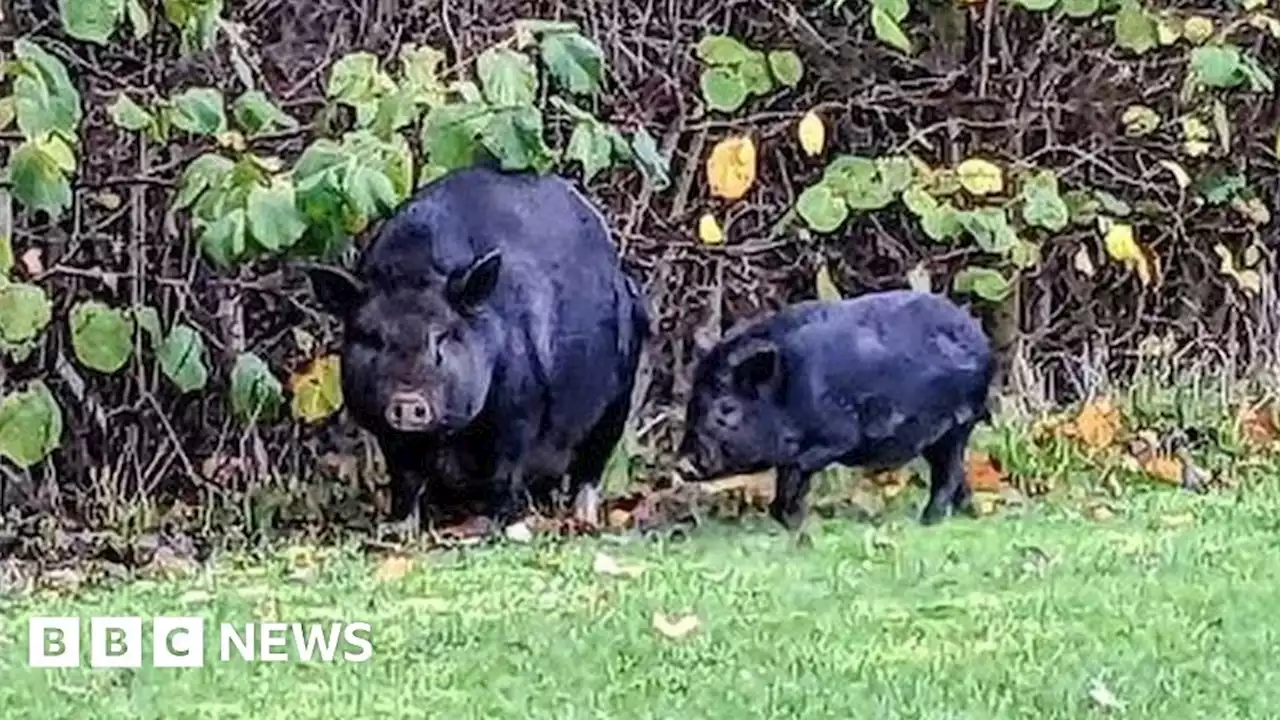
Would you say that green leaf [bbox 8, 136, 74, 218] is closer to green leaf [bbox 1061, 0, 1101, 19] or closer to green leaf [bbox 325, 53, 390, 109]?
green leaf [bbox 325, 53, 390, 109]

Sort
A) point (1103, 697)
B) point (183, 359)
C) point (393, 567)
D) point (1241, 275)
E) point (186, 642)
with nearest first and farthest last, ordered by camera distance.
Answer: point (1103, 697), point (186, 642), point (393, 567), point (183, 359), point (1241, 275)

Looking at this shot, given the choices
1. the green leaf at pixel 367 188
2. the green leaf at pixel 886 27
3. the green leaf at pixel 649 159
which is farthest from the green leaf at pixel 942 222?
the green leaf at pixel 367 188

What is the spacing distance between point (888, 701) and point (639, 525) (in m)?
2.71

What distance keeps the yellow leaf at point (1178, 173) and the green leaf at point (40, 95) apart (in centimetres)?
452

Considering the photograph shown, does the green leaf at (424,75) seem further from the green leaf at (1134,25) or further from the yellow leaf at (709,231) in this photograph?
the green leaf at (1134,25)

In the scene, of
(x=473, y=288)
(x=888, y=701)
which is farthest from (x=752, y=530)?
(x=888, y=701)

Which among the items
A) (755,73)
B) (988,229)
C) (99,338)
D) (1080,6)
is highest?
(1080,6)

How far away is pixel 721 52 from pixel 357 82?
1.59m

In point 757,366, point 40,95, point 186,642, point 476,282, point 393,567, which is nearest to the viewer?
point 186,642

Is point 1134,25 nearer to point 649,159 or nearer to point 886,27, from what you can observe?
point 886,27

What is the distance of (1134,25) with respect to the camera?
440 inches

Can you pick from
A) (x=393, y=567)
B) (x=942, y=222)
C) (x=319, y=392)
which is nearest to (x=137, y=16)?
(x=319, y=392)

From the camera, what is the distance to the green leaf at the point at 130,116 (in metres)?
9.40

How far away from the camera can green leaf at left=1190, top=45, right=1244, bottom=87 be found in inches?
441
